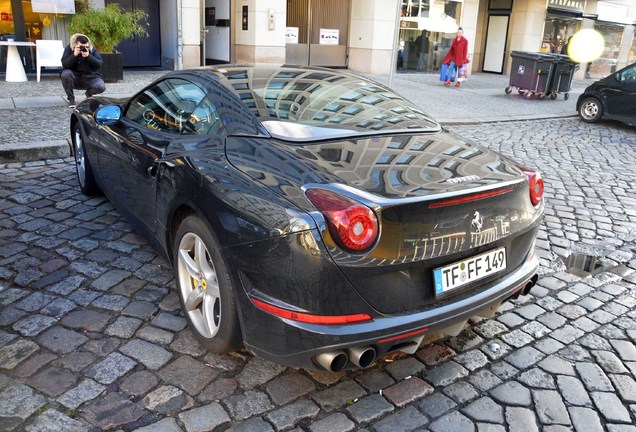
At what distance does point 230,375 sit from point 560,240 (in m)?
3.43

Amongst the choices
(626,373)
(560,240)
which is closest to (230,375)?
(626,373)

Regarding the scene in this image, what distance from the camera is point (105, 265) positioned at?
13.1 feet

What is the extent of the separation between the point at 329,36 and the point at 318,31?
426 mm

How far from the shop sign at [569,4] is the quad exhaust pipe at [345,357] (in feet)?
83.6

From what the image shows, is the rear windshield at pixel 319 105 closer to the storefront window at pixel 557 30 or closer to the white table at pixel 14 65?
the white table at pixel 14 65

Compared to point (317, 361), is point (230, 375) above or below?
below

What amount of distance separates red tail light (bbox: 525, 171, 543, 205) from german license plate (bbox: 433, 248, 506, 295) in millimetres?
421

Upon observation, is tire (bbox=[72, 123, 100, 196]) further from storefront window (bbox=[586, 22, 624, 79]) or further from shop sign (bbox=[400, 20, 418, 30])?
storefront window (bbox=[586, 22, 624, 79])

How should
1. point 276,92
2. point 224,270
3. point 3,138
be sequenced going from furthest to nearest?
point 3,138 < point 276,92 < point 224,270

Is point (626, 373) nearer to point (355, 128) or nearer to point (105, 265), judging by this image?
point (355, 128)

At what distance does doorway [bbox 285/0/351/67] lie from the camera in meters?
19.1

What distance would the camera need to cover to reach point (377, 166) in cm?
271

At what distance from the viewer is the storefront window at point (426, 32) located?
2066 centimetres

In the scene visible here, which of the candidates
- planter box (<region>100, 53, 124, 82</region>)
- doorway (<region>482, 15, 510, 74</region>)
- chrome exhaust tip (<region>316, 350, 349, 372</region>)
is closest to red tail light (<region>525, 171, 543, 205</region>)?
chrome exhaust tip (<region>316, 350, 349, 372</region>)
